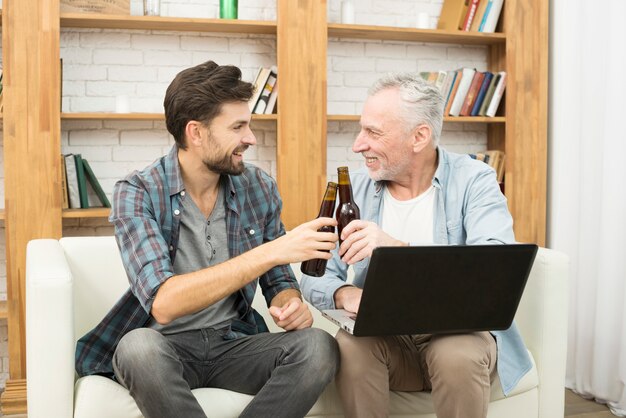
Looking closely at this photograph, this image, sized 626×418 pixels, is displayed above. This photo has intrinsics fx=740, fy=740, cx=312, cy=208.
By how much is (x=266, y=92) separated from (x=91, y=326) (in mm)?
1542

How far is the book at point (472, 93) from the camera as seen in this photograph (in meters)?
3.68

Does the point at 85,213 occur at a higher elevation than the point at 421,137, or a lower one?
lower

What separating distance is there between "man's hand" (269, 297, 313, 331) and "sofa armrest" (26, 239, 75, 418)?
1.75 ft

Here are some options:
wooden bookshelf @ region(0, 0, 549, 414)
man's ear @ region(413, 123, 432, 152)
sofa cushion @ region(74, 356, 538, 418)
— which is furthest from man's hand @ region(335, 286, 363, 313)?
wooden bookshelf @ region(0, 0, 549, 414)

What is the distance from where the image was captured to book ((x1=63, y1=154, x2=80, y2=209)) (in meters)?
3.28

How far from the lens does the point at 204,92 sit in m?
2.09

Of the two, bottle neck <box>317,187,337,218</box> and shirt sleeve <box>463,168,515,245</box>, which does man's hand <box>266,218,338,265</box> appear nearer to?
bottle neck <box>317,187,337,218</box>

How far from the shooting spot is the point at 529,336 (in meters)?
2.24

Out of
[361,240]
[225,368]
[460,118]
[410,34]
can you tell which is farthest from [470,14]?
[225,368]

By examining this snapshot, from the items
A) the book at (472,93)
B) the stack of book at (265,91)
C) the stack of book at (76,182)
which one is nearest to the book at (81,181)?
the stack of book at (76,182)

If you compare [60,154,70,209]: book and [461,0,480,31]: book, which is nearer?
[60,154,70,209]: book

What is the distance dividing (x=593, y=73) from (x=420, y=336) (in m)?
1.83

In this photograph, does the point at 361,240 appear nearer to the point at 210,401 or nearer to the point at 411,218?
the point at 411,218

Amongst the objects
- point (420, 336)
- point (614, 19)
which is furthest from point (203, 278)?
point (614, 19)
